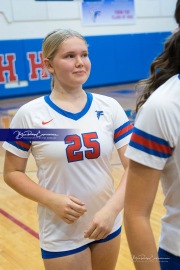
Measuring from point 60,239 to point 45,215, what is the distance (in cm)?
11

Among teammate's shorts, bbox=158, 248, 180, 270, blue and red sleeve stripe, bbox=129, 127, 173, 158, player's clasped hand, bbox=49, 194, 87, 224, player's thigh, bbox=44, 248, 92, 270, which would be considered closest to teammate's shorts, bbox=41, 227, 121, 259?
player's thigh, bbox=44, 248, 92, 270

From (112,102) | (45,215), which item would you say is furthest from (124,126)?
(45,215)

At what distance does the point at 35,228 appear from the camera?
3.20 metres

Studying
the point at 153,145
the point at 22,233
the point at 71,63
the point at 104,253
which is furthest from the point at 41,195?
the point at 22,233

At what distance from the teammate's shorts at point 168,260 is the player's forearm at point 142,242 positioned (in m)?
0.07

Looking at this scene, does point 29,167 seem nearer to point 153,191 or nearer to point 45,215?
point 45,215

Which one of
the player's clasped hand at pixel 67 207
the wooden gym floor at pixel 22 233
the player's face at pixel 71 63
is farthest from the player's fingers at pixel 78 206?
the wooden gym floor at pixel 22 233

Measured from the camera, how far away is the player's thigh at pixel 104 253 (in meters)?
1.57

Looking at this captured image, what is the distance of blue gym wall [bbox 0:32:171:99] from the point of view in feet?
31.4

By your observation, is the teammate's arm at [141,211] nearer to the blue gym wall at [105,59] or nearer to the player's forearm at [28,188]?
the player's forearm at [28,188]

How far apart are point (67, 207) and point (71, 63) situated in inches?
21.4

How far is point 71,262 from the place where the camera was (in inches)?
59.0

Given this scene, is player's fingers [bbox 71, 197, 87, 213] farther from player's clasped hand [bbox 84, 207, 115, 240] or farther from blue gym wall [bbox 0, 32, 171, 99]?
blue gym wall [bbox 0, 32, 171, 99]

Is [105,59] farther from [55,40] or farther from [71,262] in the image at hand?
[71,262]
